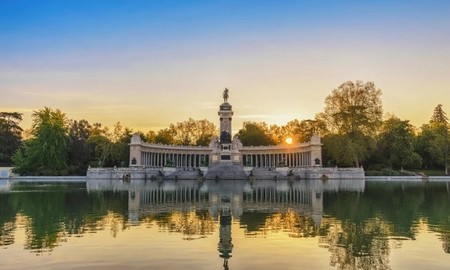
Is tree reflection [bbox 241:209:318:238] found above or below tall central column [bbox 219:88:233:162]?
below

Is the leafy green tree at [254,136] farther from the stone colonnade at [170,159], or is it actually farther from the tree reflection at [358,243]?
the tree reflection at [358,243]

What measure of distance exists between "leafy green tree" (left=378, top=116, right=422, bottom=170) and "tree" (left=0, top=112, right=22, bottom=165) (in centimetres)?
7378

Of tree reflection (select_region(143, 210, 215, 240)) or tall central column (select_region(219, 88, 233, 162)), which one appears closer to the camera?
tree reflection (select_region(143, 210, 215, 240))

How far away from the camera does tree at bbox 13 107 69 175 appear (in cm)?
7138

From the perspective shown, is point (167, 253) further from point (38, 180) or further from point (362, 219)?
point (38, 180)

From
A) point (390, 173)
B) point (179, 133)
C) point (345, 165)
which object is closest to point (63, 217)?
point (390, 173)

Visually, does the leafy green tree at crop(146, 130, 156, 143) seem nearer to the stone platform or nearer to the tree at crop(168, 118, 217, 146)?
the tree at crop(168, 118, 217, 146)

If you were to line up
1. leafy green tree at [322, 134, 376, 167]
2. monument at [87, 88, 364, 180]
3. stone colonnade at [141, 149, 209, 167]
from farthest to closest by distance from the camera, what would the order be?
stone colonnade at [141, 149, 209, 167] < leafy green tree at [322, 134, 376, 167] < monument at [87, 88, 364, 180]

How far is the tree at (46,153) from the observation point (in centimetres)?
7138

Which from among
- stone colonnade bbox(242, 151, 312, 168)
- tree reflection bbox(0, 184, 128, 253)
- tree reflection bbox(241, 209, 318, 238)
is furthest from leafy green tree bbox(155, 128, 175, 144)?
tree reflection bbox(241, 209, 318, 238)

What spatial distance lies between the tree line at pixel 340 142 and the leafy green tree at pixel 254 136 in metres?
10.5

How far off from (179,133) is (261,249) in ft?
327

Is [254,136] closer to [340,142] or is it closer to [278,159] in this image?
[278,159]

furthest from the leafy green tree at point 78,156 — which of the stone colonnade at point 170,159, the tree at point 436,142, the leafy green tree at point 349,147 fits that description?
the tree at point 436,142
